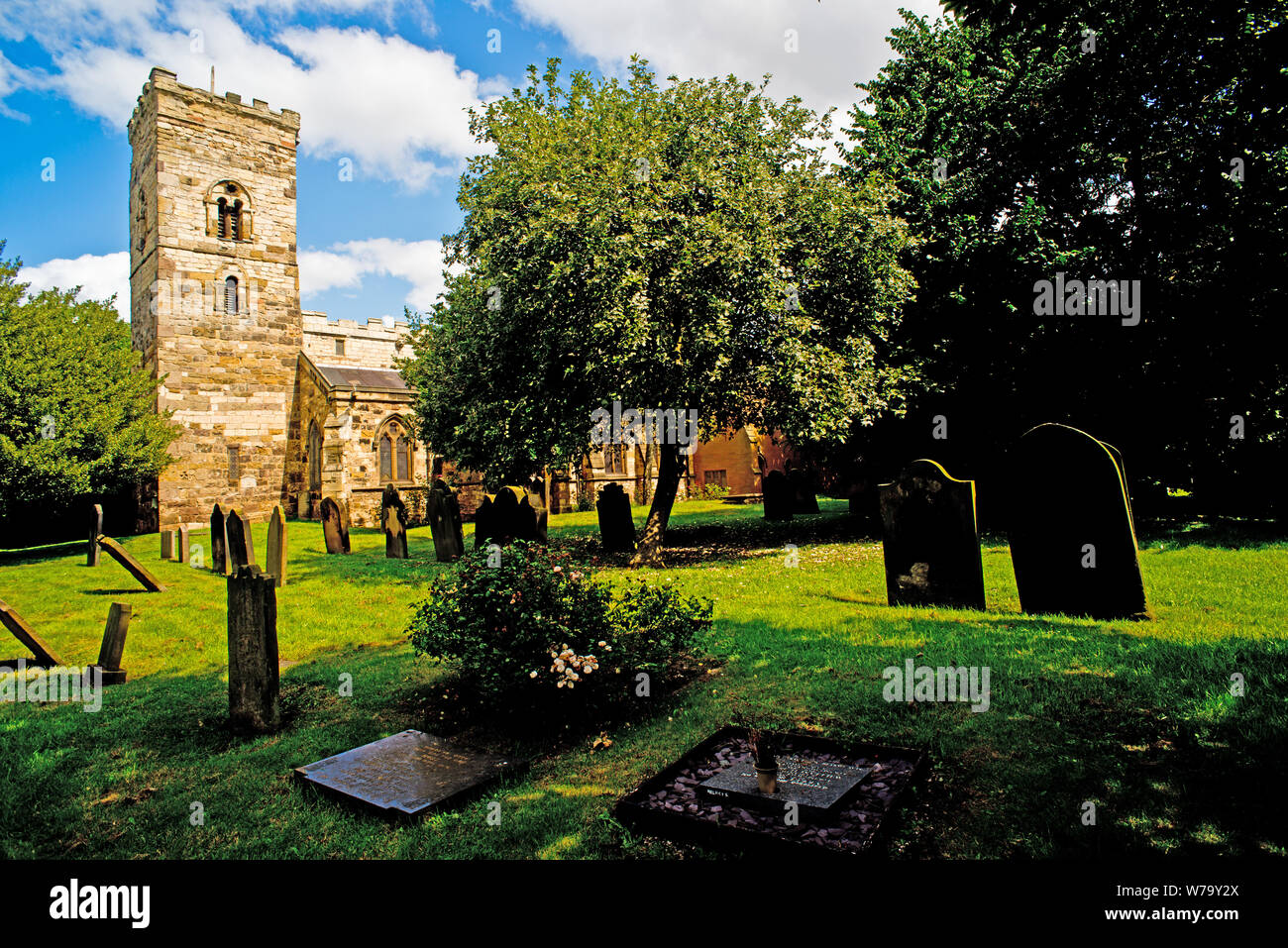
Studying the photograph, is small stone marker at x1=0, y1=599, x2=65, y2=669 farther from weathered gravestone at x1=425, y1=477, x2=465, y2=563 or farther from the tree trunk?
the tree trunk

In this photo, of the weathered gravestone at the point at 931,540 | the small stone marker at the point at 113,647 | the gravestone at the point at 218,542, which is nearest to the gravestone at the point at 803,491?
the weathered gravestone at the point at 931,540

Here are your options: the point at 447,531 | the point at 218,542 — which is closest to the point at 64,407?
the point at 218,542

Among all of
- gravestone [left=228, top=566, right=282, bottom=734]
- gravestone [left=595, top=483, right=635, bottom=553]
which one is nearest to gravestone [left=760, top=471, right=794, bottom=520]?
gravestone [left=595, top=483, right=635, bottom=553]

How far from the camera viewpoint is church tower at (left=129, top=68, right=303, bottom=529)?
1155 inches

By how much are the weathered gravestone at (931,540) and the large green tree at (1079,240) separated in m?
7.95

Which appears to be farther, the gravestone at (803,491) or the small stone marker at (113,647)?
the gravestone at (803,491)

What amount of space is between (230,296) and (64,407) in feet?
40.6

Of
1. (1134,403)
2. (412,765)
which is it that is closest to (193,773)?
(412,765)

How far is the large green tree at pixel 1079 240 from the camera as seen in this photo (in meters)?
13.4

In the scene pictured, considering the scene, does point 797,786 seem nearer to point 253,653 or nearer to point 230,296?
point 253,653

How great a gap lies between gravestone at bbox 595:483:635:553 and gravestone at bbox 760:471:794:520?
638 cm

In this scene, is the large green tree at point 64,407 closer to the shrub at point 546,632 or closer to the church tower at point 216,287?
the church tower at point 216,287

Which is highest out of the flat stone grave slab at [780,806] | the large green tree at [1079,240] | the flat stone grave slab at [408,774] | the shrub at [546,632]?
the large green tree at [1079,240]
